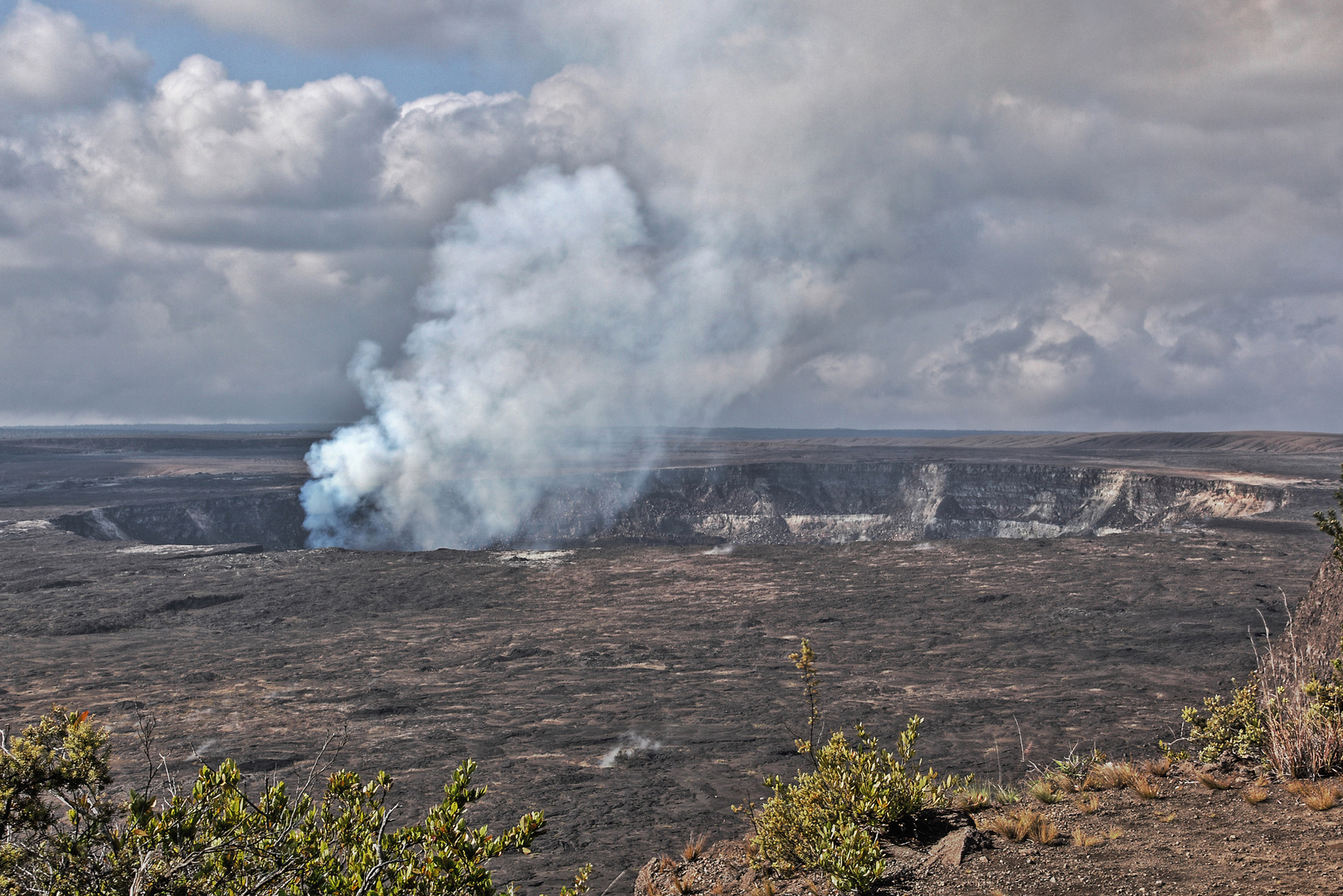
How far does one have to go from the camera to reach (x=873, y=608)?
22.7 metres

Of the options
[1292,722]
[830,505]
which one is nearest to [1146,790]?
[1292,722]

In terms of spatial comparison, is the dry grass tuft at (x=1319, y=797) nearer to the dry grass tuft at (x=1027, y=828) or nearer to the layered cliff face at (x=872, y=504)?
Result: the dry grass tuft at (x=1027, y=828)

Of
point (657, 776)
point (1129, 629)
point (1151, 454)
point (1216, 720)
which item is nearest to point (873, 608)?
point (1129, 629)

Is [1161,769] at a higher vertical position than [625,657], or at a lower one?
higher

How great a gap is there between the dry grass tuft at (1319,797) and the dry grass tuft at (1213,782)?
741 mm

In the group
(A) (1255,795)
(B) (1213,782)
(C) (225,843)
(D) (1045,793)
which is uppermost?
(C) (225,843)

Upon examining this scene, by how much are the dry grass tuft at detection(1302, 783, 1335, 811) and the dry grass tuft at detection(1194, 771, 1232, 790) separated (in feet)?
2.43

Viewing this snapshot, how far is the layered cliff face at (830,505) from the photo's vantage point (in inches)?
1773

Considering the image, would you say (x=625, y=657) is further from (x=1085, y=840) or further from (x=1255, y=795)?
(x=1255, y=795)

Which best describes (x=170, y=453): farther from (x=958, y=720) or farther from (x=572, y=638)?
(x=958, y=720)

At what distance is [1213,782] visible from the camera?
6.67 m

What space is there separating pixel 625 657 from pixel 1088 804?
494 inches

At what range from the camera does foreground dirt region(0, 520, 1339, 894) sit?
11.9m

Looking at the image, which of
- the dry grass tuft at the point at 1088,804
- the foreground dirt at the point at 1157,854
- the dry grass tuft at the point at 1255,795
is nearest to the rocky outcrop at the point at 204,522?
the dry grass tuft at the point at 1088,804
